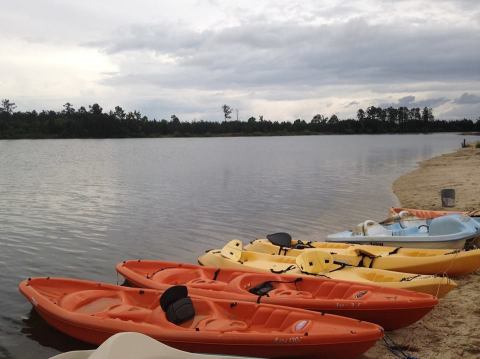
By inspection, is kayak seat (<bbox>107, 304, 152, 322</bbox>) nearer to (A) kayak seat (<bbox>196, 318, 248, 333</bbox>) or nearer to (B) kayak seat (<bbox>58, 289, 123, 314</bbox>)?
(B) kayak seat (<bbox>58, 289, 123, 314</bbox>)

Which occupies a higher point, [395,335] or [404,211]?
[404,211]

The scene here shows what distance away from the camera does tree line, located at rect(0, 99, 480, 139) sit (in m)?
108

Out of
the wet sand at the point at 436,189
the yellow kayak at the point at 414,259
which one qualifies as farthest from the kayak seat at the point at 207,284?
the wet sand at the point at 436,189

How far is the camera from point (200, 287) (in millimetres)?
7613

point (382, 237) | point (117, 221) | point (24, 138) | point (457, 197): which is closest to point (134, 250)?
point (117, 221)

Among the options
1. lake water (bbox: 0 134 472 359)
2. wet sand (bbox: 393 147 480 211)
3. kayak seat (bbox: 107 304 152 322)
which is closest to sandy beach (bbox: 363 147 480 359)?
kayak seat (bbox: 107 304 152 322)

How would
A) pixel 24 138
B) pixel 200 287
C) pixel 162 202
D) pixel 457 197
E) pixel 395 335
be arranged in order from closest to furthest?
pixel 395 335 < pixel 200 287 < pixel 457 197 < pixel 162 202 < pixel 24 138

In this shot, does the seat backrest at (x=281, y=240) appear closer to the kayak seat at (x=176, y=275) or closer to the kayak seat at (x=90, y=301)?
the kayak seat at (x=176, y=275)

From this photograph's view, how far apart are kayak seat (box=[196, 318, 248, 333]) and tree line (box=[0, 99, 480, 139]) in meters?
110

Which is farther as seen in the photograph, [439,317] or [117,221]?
[117,221]

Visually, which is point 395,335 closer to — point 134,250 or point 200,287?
point 200,287

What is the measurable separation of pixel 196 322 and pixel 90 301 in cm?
189

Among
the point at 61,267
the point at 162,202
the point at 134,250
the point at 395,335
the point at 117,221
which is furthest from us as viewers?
the point at 162,202

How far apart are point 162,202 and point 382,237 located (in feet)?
34.5
